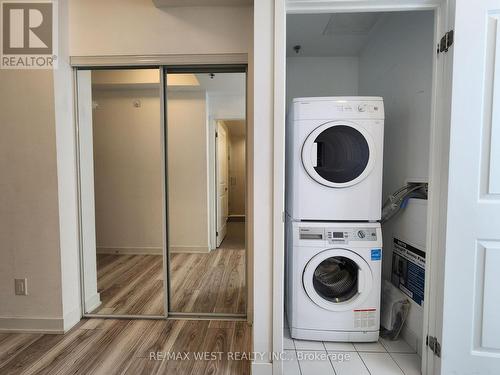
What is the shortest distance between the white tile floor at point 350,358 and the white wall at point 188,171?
1.29m

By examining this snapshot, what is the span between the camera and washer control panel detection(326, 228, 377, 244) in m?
1.69

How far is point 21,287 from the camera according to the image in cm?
185

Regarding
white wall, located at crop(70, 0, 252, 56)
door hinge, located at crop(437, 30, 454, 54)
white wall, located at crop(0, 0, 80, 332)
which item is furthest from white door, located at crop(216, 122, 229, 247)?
door hinge, located at crop(437, 30, 454, 54)

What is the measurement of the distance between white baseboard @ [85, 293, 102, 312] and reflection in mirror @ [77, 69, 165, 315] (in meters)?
0.01

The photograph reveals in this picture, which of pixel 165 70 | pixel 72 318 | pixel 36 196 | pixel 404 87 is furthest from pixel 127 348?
pixel 404 87

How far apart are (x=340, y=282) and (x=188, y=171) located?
5.46 feet

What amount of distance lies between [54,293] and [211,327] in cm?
123

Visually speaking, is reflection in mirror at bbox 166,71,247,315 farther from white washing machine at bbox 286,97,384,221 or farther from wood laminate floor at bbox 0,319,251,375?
white washing machine at bbox 286,97,384,221

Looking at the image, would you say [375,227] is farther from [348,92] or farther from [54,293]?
[54,293]

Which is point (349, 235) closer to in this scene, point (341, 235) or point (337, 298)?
point (341, 235)

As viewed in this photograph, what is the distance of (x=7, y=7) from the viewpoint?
174 centimetres

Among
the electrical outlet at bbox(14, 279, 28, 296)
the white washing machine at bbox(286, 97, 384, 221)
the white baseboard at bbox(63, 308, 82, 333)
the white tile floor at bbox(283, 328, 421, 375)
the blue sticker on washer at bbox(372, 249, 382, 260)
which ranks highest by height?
the white washing machine at bbox(286, 97, 384, 221)

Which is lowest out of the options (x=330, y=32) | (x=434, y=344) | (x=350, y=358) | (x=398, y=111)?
(x=350, y=358)

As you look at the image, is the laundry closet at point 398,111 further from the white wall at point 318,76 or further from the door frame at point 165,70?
the door frame at point 165,70
